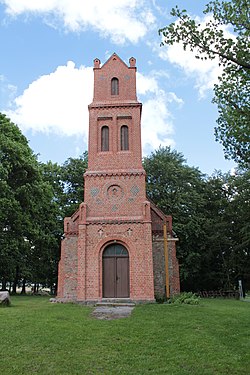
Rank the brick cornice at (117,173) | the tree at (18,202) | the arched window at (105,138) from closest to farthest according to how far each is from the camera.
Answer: the brick cornice at (117,173)
the arched window at (105,138)
the tree at (18,202)

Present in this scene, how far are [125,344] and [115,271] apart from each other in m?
9.30

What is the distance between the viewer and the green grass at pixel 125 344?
7543 mm

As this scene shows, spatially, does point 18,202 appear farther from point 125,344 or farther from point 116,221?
point 125,344

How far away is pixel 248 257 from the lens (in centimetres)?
3422

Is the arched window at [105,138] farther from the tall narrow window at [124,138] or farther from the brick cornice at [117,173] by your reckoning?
the brick cornice at [117,173]

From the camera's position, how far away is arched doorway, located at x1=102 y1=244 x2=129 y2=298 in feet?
60.3

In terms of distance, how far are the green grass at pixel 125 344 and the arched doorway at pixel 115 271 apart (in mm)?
4612

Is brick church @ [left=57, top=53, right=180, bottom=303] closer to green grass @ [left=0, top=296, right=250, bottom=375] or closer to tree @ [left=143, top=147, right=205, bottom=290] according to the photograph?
green grass @ [left=0, top=296, right=250, bottom=375]

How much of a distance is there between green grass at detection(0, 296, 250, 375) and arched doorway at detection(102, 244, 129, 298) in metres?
4.61

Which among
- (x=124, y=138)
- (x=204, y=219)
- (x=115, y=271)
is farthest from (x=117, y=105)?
(x=204, y=219)

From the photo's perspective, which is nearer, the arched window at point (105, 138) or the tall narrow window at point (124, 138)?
the tall narrow window at point (124, 138)

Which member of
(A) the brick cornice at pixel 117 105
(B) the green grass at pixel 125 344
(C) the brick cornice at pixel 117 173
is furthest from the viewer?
(A) the brick cornice at pixel 117 105

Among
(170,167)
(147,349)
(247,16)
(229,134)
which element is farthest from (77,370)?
(170,167)

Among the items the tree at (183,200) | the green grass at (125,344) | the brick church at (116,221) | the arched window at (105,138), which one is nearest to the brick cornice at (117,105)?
the brick church at (116,221)
